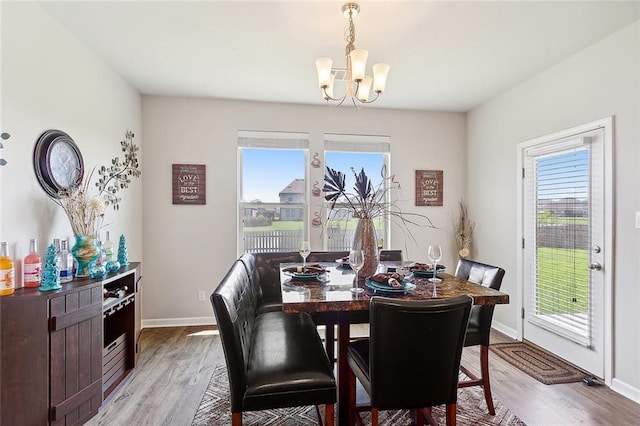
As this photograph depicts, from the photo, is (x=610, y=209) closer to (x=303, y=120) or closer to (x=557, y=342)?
(x=557, y=342)

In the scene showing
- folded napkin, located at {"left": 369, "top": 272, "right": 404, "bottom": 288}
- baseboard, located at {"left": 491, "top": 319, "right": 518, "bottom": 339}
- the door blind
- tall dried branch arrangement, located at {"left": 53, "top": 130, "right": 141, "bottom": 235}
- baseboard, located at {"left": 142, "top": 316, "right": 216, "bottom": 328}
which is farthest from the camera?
baseboard, located at {"left": 142, "top": 316, "right": 216, "bottom": 328}

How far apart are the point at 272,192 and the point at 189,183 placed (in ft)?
3.23

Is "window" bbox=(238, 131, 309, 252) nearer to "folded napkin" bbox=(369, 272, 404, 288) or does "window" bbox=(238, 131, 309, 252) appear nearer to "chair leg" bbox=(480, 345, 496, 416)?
"folded napkin" bbox=(369, 272, 404, 288)

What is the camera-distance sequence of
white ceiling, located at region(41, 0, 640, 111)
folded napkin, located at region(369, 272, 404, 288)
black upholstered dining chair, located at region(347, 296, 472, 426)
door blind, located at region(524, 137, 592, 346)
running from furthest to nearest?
door blind, located at region(524, 137, 592, 346)
white ceiling, located at region(41, 0, 640, 111)
folded napkin, located at region(369, 272, 404, 288)
black upholstered dining chair, located at region(347, 296, 472, 426)

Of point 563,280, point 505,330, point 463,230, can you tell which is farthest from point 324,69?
point 505,330

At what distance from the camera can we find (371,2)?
6.70ft

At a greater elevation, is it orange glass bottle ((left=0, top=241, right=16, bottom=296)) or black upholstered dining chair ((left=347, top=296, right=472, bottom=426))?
orange glass bottle ((left=0, top=241, right=16, bottom=296))

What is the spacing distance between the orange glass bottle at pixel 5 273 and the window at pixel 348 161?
115 inches

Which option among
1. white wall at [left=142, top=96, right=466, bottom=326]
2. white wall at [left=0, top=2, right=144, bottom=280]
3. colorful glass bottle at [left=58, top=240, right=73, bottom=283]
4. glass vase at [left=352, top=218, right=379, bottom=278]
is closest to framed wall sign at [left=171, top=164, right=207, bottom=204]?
white wall at [left=142, top=96, right=466, bottom=326]

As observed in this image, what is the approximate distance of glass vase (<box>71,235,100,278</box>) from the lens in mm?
2186

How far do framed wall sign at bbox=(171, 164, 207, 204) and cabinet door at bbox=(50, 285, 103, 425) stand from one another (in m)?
1.79

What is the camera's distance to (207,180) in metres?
3.81

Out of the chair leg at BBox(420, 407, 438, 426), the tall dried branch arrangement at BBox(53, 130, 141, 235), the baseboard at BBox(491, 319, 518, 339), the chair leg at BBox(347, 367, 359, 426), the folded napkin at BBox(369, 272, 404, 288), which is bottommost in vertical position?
the baseboard at BBox(491, 319, 518, 339)

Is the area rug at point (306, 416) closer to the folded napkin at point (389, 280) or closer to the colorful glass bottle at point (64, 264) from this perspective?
the folded napkin at point (389, 280)
